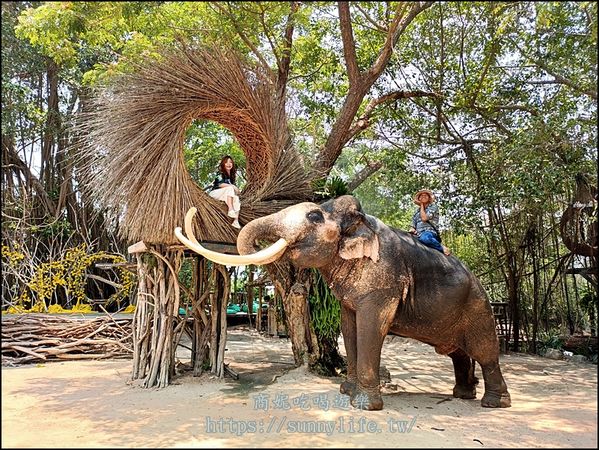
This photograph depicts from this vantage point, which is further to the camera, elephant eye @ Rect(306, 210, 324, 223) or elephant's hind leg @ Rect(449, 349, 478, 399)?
elephant's hind leg @ Rect(449, 349, 478, 399)

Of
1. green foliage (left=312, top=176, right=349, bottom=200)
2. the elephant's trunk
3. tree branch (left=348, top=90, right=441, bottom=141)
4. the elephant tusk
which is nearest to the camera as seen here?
the elephant tusk

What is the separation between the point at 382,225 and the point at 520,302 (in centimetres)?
680

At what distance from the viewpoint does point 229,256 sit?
3922mm

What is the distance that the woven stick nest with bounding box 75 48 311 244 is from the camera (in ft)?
15.7

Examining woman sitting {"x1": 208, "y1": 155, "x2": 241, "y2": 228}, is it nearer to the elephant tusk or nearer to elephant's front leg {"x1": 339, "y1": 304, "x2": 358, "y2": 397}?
the elephant tusk

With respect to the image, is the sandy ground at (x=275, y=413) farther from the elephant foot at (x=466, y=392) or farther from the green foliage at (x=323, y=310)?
the green foliage at (x=323, y=310)

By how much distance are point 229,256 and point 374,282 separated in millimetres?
1344

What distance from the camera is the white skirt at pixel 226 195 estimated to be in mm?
A: 5281

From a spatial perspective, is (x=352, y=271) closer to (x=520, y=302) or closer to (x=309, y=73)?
(x=309, y=73)

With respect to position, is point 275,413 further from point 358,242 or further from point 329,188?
point 329,188

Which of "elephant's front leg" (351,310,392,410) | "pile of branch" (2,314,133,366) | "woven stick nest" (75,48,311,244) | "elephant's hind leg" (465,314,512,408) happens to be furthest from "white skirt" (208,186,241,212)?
"pile of branch" (2,314,133,366)

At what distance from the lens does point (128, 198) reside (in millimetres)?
4883

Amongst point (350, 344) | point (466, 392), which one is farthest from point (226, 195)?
point (466, 392)

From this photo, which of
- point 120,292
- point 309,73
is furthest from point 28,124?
point 309,73
